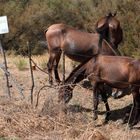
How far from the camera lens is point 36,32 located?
28.7m

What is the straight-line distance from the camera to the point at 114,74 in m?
10.5

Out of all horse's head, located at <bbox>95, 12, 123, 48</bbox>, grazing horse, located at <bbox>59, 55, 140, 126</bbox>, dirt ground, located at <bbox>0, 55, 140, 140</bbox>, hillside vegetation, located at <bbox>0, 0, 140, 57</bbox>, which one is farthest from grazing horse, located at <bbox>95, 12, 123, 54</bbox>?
hillside vegetation, located at <bbox>0, 0, 140, 57</bbox>

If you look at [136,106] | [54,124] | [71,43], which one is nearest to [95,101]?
[136,106]

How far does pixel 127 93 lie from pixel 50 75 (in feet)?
7.11

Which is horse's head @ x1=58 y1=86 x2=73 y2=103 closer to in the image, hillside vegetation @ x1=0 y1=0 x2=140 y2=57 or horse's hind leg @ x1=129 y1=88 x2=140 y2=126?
horse's hind leg @ x1=129 y1=88 x2=140 y2=126

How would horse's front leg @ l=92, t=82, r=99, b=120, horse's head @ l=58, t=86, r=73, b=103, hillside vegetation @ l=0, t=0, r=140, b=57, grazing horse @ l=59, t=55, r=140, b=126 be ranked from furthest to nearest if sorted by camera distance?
hillside vegetation @ l=0, t=0, r=140, b=57 < horse's head @ l=58, t=86, r=73, b=103 < horse's front leg @ l=92, t=82, r=99, b=120 < grazing horse @ l=59, t=55, r=140, b=126

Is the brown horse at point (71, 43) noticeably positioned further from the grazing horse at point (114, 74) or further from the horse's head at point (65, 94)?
the grazing horse at point (114, 74)

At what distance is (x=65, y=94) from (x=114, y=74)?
3.95 ft

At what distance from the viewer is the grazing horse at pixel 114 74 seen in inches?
400

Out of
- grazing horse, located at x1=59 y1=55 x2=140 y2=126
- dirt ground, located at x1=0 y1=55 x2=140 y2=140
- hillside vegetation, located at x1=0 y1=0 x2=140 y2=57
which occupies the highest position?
grazing horse, located at x1=59 y1=55 x2=140 y2=126

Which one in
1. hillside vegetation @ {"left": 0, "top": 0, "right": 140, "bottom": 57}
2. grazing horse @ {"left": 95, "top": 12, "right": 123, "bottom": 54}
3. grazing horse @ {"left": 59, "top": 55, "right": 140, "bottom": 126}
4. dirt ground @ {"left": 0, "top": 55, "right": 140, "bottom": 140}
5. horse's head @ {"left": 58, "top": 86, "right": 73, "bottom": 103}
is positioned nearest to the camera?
dirt ground @ {"left": 0, "top": 55, "right": 140, "bottom": 140}

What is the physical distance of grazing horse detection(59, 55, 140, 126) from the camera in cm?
1016

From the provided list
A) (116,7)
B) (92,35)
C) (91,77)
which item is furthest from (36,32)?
(91,77)

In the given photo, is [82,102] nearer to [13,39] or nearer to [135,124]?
[135,124]
